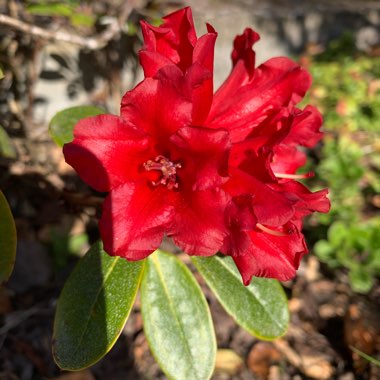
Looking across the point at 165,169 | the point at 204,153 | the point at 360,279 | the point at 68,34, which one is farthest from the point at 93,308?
the point at 360,279

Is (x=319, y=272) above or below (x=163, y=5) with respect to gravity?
below

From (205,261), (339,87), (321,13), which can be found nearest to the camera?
(205,261)

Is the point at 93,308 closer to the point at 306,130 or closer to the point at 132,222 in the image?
the point at 132,222

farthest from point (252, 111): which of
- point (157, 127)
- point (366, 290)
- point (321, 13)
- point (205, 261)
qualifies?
point (321, 13)

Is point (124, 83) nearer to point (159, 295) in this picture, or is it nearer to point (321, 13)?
point (159, 295)

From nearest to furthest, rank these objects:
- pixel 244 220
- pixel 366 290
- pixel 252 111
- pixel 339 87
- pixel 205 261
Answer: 1. pixel 244 220
2. pixel 252 111
3. pixel 205 261
4. pixel 366 290
5. pixel 339 87

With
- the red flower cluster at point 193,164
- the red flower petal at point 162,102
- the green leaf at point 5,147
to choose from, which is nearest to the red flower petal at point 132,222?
the red flower cluster at point 193,164
